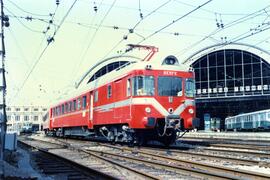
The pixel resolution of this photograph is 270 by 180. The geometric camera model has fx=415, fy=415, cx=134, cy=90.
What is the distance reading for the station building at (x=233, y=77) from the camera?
61062 mm

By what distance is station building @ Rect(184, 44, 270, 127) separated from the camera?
61.1 metres

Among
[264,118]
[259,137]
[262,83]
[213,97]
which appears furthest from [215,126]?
[259,137]

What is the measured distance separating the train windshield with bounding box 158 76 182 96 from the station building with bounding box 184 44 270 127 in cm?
4269

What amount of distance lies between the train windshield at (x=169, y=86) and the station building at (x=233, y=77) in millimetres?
42686

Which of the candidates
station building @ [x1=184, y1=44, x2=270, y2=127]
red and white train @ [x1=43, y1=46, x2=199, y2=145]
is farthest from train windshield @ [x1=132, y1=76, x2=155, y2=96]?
station building @ [x1=184, y1=44, x2=270, y2=127]

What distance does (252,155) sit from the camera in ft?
49.1

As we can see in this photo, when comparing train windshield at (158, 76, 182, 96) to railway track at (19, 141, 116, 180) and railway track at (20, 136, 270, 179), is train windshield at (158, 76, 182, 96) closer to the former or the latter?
railway track at (20, 136, 270, 179)

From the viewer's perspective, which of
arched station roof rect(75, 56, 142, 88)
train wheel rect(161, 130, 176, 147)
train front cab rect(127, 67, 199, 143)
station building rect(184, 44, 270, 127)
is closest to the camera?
train front cab rect(127, 67, 199, 143)

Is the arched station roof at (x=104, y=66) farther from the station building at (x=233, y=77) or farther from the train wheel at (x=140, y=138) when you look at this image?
the train wheel at (x=140, y=138)

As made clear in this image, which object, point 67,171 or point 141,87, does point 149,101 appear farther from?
point 67,171

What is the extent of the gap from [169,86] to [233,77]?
46611 mm

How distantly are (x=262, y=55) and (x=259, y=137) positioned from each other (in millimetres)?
31458

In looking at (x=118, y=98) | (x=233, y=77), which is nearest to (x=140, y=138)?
(x=118, y=98)

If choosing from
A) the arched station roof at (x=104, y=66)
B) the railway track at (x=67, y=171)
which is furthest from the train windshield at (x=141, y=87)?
the arched station roof at (x=104, y=66)
